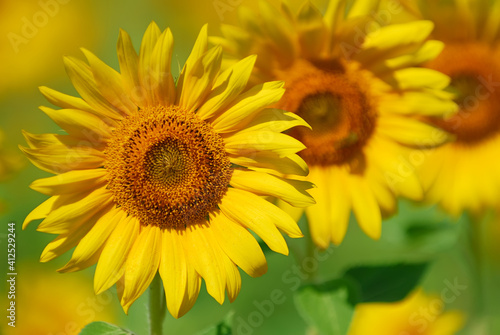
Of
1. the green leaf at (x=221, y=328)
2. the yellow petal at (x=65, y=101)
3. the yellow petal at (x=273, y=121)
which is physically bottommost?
the green leaf at (x=221, y=328)

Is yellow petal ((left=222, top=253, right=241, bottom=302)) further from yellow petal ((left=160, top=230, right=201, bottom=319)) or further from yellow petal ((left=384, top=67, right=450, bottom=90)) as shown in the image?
yellow petal ((left=384, top=67, right=450, bottom=90))

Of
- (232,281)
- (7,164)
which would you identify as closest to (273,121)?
(232,281)

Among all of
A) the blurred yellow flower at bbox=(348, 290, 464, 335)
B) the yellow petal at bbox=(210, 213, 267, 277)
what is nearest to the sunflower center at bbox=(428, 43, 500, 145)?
the blurred yellow flower at bbox=(348, 290, 464, 335)

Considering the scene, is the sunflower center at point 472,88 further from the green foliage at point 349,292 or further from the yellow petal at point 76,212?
the yellow petal at point 76,212

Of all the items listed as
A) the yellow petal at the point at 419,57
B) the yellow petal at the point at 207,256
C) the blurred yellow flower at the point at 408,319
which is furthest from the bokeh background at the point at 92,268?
the yellow petal at the point at 419,57

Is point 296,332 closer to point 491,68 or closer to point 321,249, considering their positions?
point 321,249

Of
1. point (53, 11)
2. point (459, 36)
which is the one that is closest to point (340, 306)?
point (459, 36)
